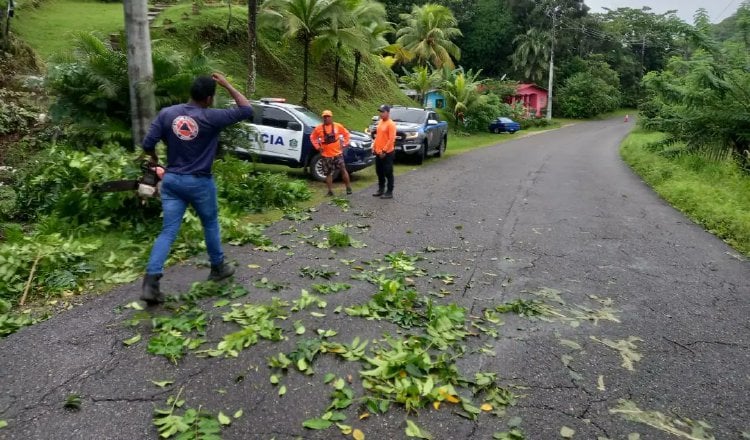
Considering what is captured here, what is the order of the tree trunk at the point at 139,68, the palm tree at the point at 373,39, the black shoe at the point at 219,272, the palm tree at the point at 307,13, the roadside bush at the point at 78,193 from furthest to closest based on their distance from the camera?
the palm tree at the point at 373,39 → the palm tree at the point at 307,13 → the tree trunk at the point at 139,68 → the roadside bush at the point at 78,193 → the black shoe at the point at 219,272

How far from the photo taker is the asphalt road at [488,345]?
3.42m

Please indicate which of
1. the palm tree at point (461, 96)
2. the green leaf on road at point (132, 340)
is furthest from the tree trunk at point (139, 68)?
the palm tree at point (461, 96)

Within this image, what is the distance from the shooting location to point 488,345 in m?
4.49

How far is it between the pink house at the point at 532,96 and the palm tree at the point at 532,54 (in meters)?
2.13

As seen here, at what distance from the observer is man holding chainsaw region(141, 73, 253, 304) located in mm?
4820

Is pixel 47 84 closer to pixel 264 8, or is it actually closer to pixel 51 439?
pixel 51 439

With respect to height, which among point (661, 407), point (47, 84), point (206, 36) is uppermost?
point (206, 36)

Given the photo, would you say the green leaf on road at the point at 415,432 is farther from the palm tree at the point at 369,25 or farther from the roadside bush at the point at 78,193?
the palm tree at the point at 369,25

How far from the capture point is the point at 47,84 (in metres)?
8.96

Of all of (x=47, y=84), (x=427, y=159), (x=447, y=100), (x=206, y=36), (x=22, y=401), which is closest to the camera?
(x=22, y=401)

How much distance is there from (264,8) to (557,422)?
63.0 feet

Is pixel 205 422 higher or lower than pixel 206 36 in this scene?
lower

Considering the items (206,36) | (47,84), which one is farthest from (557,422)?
(206,36)

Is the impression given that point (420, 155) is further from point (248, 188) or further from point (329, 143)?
point (248, 188)
